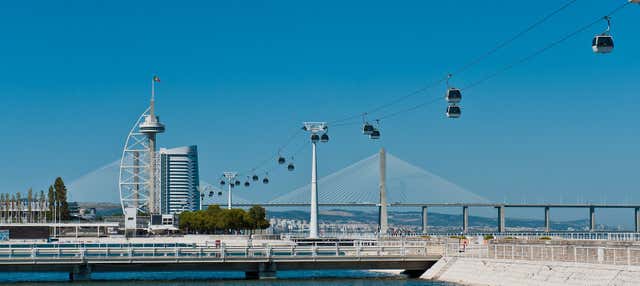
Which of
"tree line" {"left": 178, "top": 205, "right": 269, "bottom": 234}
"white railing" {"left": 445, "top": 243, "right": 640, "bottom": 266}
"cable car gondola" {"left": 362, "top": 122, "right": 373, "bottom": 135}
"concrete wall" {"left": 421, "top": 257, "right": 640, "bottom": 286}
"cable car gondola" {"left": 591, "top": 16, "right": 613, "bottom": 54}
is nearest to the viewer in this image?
"cable car gondola" {"left": 591, "top": 16, "right": 613, "bottom": 54}

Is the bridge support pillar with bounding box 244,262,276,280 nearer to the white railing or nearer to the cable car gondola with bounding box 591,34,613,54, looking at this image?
the white railing

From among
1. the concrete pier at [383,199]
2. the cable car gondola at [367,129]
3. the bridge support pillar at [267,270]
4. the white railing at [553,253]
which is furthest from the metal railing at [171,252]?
the concrete pier at [383,199]

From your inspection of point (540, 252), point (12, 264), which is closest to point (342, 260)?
point (540, 252)

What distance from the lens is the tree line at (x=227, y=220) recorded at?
161625 mm

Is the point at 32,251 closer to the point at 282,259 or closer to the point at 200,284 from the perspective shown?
the point at 200,284

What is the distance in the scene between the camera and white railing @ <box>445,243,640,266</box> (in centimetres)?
4656

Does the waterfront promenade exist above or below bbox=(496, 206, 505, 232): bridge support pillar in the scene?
below

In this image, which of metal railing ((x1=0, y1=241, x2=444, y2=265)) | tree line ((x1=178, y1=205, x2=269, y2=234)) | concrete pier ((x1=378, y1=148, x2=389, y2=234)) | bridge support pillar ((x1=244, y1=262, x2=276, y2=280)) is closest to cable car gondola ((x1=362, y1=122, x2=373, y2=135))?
metal railing ((x1=0, y1=241, x2=444, y2=265))

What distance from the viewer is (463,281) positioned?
59125 mm

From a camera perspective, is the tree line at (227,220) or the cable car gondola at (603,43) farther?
the tree line at (227,220)

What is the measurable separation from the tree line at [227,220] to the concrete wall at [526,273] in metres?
98.3

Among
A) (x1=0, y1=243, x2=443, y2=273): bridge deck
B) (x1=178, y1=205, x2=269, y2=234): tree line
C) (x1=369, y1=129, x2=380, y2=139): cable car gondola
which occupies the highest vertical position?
(x1=369, y1=129, x2=380, y2=139): cable car gondola

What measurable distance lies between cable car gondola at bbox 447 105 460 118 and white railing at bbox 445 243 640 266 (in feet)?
26.2

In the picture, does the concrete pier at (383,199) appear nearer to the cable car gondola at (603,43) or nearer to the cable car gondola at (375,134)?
the cable car gondola at (375,134)
